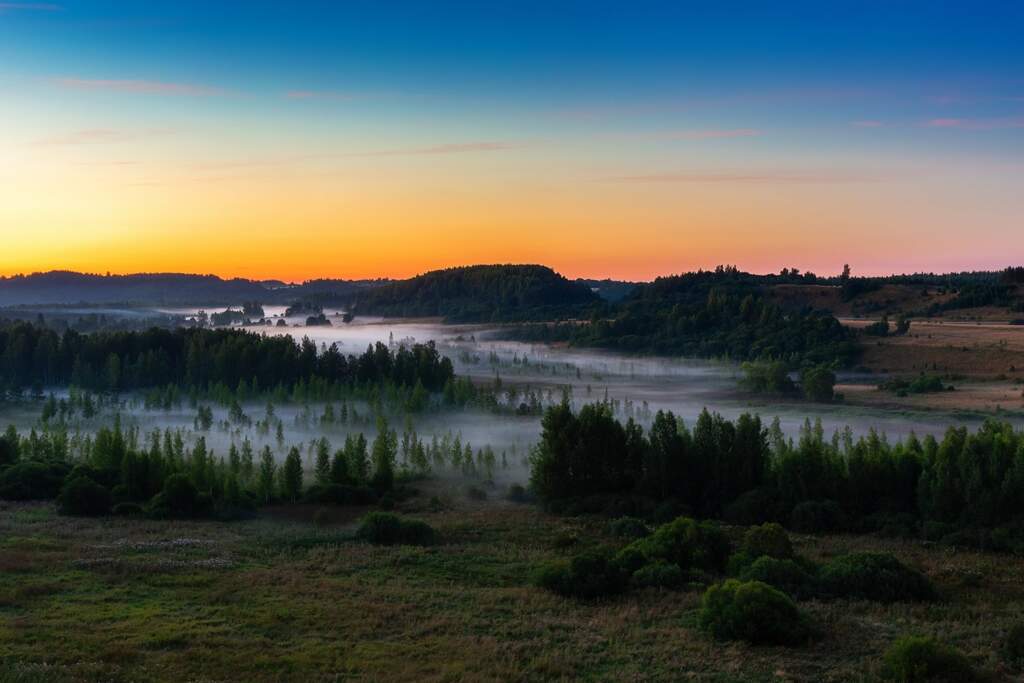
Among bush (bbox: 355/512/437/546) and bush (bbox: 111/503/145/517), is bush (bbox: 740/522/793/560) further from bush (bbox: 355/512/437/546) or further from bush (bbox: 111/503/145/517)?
bush (bbox: 111/503/145/517)

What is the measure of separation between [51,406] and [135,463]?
92.5m

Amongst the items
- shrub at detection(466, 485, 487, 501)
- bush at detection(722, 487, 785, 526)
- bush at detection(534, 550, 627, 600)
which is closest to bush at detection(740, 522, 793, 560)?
bush at detection(534, 550, 627, 600)

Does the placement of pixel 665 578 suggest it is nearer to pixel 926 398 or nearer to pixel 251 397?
pixel 926 398

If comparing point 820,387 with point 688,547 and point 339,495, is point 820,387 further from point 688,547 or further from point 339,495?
point 688,547

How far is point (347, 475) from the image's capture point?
104 metres

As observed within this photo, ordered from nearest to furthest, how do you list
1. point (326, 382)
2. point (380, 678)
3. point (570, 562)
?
point (380, 678) → point (570, 562) → point (326, 382)

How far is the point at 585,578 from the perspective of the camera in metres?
49.2

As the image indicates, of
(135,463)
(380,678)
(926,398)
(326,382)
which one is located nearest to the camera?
(380,678)

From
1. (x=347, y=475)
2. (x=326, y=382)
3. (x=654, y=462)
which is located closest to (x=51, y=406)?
(x=326, y=382)

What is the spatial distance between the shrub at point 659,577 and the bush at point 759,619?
1041 cm

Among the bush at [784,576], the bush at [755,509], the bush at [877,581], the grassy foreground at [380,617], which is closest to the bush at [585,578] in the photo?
the grassy foreground at [380,617]

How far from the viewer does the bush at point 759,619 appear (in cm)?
3916

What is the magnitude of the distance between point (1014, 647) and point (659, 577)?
19.4 meters

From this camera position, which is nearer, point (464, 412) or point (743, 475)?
point (743, 475)
